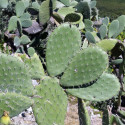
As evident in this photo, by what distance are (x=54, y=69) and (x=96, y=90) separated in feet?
1.00

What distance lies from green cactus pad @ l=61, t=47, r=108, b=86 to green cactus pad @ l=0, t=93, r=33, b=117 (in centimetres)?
29

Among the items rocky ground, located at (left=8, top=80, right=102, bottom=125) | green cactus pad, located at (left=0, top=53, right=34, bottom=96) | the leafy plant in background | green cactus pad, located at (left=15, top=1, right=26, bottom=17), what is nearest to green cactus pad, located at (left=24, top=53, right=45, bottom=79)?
the leafy plant in background

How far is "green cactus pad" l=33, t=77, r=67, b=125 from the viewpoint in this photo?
1.62 meters

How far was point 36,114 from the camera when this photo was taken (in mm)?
1622

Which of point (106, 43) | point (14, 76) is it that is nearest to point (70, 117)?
point (106, 43)

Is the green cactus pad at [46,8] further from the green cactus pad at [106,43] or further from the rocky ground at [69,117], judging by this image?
the rocky ground at [69,117]

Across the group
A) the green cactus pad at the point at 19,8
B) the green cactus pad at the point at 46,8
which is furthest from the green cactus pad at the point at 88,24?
the green cactus pad at the point at 19,8

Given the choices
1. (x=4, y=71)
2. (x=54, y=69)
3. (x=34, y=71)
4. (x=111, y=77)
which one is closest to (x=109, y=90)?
(x=111, y=77)

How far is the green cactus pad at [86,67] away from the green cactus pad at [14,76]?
0.25 meters

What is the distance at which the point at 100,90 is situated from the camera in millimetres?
1806

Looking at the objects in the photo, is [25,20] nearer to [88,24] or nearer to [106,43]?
[88,24]

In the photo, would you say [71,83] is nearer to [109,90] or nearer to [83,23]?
[109,90]

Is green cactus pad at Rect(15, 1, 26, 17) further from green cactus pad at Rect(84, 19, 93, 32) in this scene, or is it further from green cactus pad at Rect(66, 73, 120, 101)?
green cactus pad at Rect(66, 73, 120, 101)

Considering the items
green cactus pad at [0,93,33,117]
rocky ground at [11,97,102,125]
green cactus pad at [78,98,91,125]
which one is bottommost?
rocky ground at [11,97,102,125]
